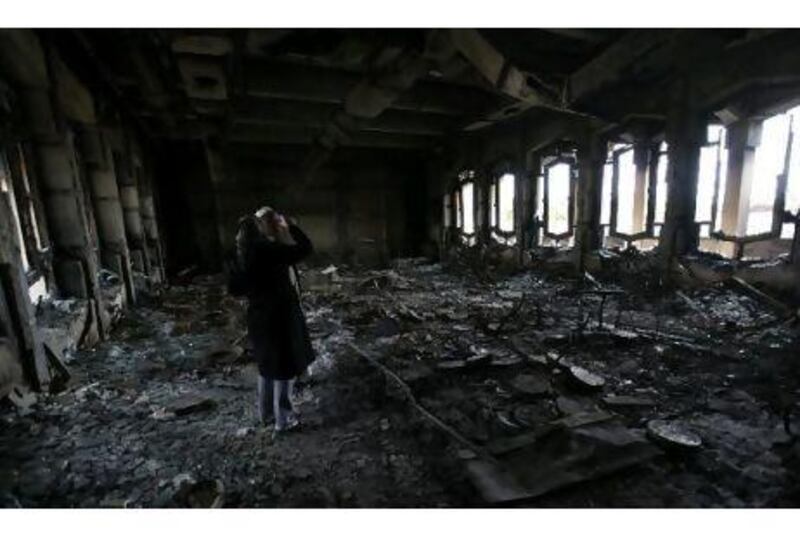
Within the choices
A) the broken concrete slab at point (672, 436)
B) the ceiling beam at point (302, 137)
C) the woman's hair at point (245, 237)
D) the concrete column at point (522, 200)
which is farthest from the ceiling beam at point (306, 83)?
the broken concrete slab at point (672, 436)

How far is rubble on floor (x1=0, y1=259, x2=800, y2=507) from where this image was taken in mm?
2604

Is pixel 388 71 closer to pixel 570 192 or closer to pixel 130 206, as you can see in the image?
pixel 570 192

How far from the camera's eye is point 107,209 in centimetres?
692

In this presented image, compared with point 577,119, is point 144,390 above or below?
below

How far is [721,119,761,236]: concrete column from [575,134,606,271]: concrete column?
1950mm

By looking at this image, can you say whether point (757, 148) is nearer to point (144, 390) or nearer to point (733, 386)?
point (733, 386)

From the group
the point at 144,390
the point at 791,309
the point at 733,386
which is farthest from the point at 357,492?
the point at 791,309

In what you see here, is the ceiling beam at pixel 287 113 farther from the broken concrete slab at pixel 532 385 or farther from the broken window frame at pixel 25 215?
the broken concrete slab at pixel 532 385

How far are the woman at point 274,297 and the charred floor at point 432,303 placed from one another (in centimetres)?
27

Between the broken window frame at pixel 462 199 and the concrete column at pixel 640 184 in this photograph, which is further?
the broken window frame at pixel 462 199

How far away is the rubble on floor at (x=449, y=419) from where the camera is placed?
8.54 feet

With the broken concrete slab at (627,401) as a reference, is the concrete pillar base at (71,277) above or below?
above

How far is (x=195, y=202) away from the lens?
12.6 m

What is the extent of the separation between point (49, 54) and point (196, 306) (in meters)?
4.26
